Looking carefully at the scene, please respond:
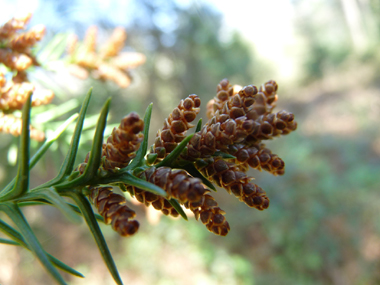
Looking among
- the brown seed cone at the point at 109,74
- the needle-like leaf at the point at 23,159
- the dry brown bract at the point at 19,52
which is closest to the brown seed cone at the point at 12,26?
the dry brown bract at the point at 19,52

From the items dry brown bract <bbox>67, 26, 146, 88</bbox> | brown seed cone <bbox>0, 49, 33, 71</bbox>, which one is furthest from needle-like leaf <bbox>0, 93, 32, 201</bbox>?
dry brown bract <bbox>67, 26, 146, 88</bbox>

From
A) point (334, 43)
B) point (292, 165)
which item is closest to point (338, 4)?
point (334, 43)

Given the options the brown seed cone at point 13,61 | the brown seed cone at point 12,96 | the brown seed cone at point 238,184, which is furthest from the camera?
the brown seed cone at point 13,61

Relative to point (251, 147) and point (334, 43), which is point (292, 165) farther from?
point (334, 43)

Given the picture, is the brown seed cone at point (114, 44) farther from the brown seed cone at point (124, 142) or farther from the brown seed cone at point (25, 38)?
the brown seed cone at point (124, 142)

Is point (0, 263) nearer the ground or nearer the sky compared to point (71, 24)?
nearer the ground

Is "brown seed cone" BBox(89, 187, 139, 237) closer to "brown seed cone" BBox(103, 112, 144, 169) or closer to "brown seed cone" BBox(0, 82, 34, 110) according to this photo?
"brown seed cone" BBox(103, 112, 144, 169)
